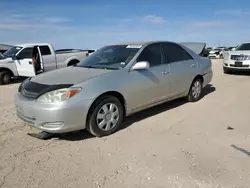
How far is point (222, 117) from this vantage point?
5.34 meters

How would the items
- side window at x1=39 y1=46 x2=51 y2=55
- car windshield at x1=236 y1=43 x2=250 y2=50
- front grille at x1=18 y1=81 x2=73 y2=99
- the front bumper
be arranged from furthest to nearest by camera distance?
car windshield at x1=236 y1=43 x2=250 y2=50, side window at x1=39 y1=46 x2=51 y2=55, front grille at x1=18 y1=81 x2=73 y2=99, the front bumper

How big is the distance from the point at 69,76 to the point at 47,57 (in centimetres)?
766

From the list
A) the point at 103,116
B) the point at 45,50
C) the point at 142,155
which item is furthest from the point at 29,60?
the point at 142,155

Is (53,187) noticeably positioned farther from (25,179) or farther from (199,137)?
(199,137)

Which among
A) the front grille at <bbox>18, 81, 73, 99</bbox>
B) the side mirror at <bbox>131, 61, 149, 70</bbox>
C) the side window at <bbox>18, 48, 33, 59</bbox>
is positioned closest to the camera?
the front grille at <bbox>18, 81, 73, 99</bbox>

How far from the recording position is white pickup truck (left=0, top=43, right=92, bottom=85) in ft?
36.1

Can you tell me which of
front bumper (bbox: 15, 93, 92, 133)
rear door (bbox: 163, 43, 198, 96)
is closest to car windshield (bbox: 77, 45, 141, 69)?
rear door (bbox: 163, 43, 198, 96)

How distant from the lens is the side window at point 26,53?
11.5 meters

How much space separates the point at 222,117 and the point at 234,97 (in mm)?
1999

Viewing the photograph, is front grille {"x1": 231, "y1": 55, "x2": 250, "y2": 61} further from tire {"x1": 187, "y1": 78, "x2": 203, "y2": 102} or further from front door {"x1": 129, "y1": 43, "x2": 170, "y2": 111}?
front door {"x1": 129, "y1": 43, "x2": 170, "y2": 111}

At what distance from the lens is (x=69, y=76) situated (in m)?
4.54

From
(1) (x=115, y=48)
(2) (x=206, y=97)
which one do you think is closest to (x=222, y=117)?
(2) (x=206, y=97)

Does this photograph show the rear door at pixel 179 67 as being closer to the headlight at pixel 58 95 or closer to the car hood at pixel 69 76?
the car hood at pixel 69 76

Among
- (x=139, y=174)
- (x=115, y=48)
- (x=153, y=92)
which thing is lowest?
(x=139, y=174)
